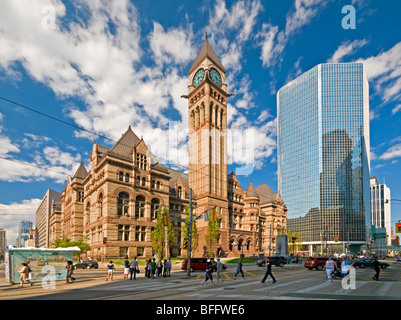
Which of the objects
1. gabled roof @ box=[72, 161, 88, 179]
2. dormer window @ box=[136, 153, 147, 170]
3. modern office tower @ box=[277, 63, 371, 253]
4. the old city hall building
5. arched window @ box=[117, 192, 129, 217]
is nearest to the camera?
arched window @ box=[117, 192, 129, 217]

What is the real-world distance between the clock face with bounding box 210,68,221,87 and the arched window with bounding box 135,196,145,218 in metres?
38.1

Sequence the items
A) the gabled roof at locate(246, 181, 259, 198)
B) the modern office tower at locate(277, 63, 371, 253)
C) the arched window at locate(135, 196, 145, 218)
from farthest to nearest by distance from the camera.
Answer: the modern office tower at locate(277, 63, 371, 253), the gabled roof at locate(246, 181, 259, 198), the arched window at locate(135, 196, 145, 218)

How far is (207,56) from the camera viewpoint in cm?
7756

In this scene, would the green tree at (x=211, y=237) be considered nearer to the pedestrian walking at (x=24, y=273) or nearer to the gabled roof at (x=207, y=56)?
the gabled roof at (x=207, y=56)

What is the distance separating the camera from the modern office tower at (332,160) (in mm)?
138000

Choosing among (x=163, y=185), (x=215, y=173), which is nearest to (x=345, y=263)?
(x=163, y=185)

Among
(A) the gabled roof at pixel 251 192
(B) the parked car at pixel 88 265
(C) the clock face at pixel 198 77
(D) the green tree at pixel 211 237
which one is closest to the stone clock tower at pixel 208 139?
(C) the clock face at pixel 198 77

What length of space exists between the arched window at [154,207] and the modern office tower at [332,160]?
100m

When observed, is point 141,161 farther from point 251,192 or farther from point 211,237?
point 251,192

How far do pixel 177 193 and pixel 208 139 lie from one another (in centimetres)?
1501

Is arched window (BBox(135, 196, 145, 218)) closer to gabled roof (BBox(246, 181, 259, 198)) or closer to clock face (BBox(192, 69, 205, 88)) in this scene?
gabled roof (BBox(246, 181, 259, 198))

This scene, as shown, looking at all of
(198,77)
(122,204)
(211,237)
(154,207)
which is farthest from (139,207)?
(198,77)

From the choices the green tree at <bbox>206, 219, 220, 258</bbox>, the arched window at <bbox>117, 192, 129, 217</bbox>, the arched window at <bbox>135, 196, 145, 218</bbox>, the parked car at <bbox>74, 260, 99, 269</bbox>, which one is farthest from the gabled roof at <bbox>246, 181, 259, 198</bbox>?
the parked car at <bbox>74, 260, 99, 269</bbox>

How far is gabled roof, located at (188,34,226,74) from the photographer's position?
79.0 metres
